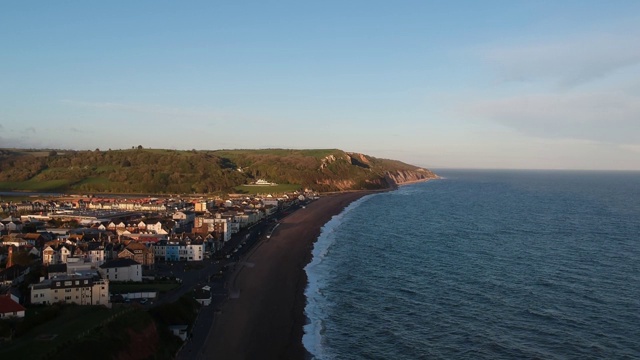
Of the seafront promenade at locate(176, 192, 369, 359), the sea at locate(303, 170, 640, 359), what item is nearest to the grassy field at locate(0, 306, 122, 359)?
the seafront promenade at locate(176, 192, 369, 359)

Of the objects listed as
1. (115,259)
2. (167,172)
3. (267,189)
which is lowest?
(115,259)

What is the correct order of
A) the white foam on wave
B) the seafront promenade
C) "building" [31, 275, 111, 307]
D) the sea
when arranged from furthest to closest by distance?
"building" [31, 275, 111, 307], the white foam on wave, the sea, the seafront promenade

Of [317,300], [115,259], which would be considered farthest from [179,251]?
[317,300]

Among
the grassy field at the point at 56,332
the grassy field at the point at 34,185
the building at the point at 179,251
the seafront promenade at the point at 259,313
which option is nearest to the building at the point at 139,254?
the building at the point at 179,251

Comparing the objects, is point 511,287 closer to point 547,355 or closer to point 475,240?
point 547,355

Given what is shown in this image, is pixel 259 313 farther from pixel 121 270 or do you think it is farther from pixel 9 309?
pixel 9 309

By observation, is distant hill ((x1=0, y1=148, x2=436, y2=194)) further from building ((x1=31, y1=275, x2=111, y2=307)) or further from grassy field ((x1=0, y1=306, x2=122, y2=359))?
grassy field ((x1=0, y1=306, x2=122, y2=359))

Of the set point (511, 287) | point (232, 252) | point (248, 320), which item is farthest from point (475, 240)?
point (248, 320)
